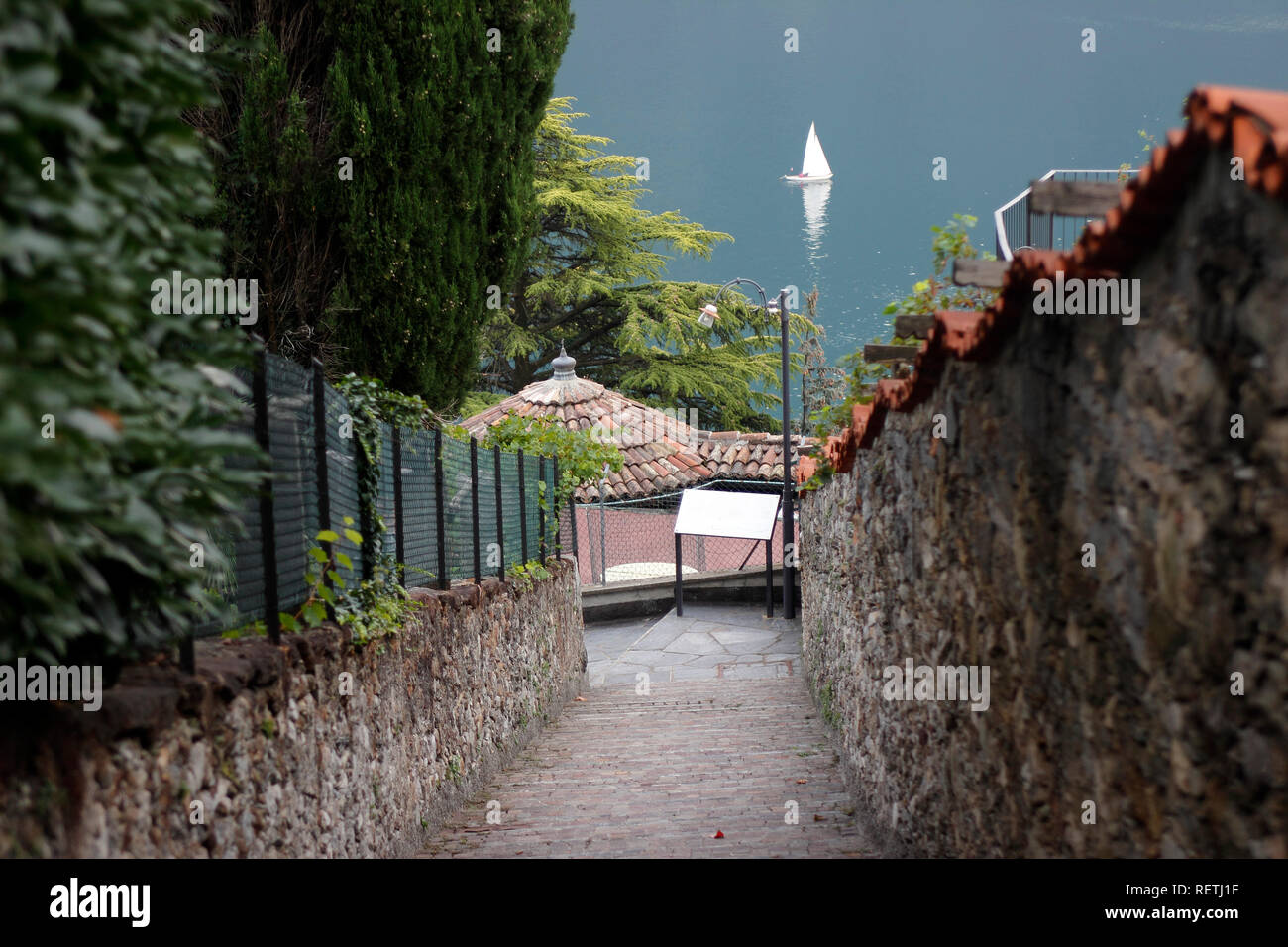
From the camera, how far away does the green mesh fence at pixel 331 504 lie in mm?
3482

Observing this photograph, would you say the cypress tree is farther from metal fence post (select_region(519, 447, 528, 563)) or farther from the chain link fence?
the chain link fence

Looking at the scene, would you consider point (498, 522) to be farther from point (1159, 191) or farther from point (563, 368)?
point (563, 368)

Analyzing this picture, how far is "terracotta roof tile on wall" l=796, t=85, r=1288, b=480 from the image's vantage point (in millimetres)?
1617

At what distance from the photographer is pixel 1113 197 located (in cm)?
267

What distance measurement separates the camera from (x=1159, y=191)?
6.41ft

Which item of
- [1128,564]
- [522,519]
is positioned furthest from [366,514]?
[522,519]

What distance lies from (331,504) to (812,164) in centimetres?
3892

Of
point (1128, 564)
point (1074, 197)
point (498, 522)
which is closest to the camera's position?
Answer: point (1128, 564)

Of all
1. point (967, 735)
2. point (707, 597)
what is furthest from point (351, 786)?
point (707, 597)

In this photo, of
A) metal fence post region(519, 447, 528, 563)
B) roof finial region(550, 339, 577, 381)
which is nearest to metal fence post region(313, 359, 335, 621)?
metal fence post region(519, 447, 528, 563)

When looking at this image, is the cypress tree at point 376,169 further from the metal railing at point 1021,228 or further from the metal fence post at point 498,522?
the metal railing at point 1021,228

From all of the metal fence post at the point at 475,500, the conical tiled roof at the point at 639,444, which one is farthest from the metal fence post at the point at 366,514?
the conical tiled roof at the point at 639,444

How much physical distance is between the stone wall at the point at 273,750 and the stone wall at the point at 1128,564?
7.78 ft
